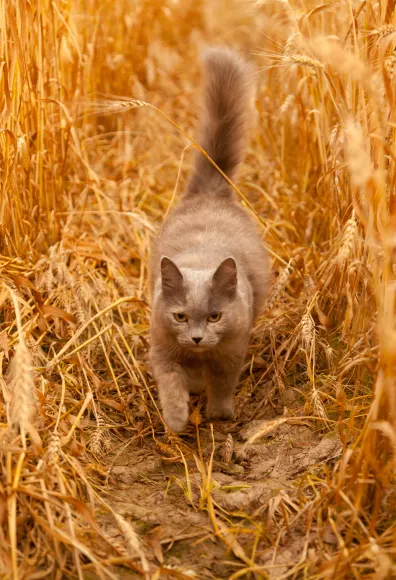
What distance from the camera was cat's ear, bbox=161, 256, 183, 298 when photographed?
2275 mm

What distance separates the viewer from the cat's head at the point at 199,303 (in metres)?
2.27

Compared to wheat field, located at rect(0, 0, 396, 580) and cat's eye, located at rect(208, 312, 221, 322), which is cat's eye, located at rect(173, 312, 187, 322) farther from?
wheat field, located at rect(0, 0, 396, 580)

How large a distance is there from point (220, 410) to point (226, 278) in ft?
1.63

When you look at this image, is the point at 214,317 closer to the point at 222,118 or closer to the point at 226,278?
the point at 226,278

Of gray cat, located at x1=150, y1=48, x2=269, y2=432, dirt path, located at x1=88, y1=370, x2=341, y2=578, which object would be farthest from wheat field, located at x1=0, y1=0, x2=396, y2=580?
gray cat, located at x1=150, y1=48, x2=269, y2=432

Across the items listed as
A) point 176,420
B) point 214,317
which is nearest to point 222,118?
point 214,317

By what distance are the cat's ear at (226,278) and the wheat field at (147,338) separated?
0.93ft

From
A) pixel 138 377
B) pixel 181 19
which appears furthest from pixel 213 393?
pixel 181 19

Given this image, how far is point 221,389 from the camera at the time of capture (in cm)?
250

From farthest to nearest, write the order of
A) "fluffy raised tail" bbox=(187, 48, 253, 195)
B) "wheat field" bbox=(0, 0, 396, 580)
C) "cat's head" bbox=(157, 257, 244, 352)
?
"fluffy raised tail" bbox=(187, 48, 253, 195), "cat's head" bbox=(157, 257, 244, 352), "wheat field" bbox=(0, 0, 396, 580)

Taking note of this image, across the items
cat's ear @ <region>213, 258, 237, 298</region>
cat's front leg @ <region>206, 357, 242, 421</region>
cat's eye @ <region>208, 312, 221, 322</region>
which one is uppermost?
cat's ear @ <region>213, 258, 237, 298</region>

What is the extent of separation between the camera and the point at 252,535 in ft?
6.36

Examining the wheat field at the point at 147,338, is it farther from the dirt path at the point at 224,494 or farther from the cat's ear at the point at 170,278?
the cat's ear at the point at 170,278

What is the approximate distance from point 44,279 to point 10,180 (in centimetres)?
40
